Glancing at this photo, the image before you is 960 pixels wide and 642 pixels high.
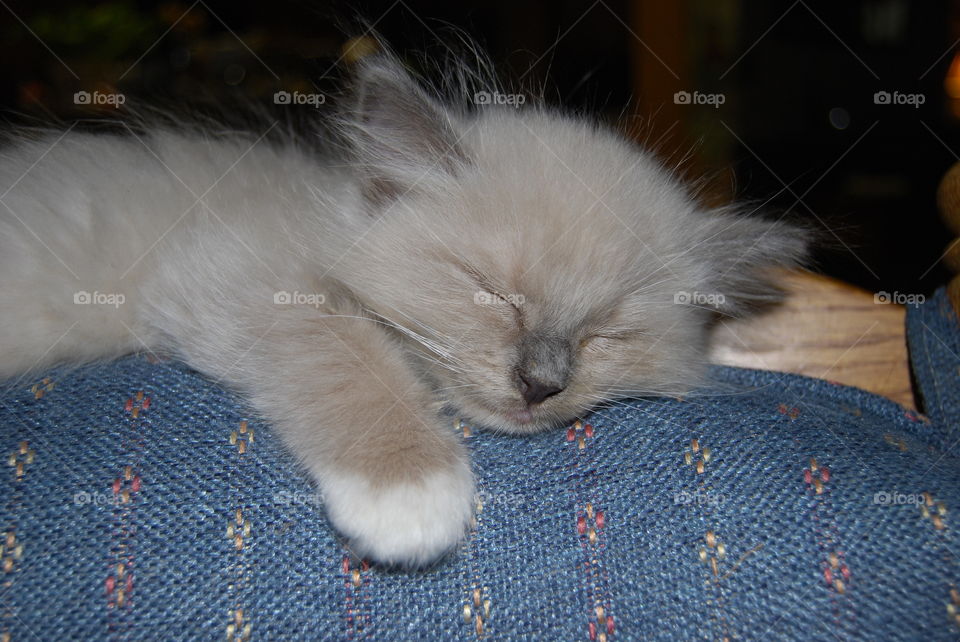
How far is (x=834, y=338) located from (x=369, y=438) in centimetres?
A: 93

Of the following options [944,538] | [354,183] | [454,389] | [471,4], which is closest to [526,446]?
[454,389]

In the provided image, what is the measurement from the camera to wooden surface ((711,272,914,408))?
1.20 meters

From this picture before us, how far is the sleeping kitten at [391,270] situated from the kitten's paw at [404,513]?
1.8 inches

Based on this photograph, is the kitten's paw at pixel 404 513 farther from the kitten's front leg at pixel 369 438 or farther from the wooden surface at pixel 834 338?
the wooden surface at pixel 834 338

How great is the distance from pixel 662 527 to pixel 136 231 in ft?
3.49

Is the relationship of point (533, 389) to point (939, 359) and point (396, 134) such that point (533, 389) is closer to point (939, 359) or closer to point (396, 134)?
point (396, 134)

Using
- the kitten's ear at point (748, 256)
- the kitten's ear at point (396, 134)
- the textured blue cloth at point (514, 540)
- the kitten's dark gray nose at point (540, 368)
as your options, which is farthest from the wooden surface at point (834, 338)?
the kitten's ear at point (396, 134)

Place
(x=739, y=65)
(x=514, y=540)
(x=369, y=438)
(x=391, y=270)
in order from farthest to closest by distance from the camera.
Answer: (x=739, y=65) < (x=391, y=270) < (x=369, y=438) < (x=514, y=540)

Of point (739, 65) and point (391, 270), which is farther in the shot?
point (739, 65)

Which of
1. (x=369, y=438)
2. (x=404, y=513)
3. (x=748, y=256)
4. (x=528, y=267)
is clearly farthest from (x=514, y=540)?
(x=748, y=256)

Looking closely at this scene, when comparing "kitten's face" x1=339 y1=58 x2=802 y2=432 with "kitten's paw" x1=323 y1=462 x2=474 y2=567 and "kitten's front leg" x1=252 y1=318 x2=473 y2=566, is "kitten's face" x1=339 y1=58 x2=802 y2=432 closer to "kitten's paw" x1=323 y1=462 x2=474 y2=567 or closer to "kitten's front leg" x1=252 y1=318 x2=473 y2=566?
"kitten's front leg" x1=252 y1=318 x2=473 y2=566

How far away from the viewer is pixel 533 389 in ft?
3.24

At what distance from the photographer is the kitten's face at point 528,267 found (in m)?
1.03

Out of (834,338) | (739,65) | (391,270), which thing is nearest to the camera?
(391,270)
